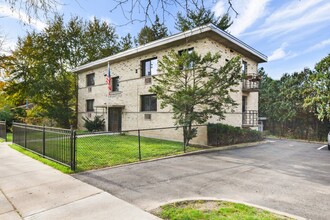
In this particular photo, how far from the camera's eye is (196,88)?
33.7 feet

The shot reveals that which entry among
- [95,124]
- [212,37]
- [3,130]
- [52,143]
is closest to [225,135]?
[212,37]

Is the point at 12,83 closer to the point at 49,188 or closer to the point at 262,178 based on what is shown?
the point at 49,188

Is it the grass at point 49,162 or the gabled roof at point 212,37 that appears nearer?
the grass at point 49,162

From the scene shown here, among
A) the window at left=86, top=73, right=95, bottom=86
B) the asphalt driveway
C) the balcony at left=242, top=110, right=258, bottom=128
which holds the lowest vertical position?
the asphalt driveway

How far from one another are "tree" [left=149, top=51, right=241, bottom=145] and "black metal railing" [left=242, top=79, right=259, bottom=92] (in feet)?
16.2

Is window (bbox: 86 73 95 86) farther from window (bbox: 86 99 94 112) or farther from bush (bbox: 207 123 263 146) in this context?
bush (bbox: 207 123 263 146)

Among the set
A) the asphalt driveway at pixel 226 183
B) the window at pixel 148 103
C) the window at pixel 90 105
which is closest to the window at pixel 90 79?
the window at pixel 90 105

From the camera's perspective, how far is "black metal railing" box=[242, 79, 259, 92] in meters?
15.2

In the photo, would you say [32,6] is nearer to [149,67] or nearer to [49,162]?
[49,162]

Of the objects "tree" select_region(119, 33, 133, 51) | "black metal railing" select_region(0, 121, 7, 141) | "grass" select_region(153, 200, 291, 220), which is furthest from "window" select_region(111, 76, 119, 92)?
"grass" select_region(153, 200, 291, 220)

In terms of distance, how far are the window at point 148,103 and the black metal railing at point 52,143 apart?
7.77 metres

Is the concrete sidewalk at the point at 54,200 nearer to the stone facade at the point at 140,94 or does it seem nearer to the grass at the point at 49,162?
the grass at the point at 49,162

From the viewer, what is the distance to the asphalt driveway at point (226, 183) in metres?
4.03

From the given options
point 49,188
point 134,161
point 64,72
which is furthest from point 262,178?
point 64,72
